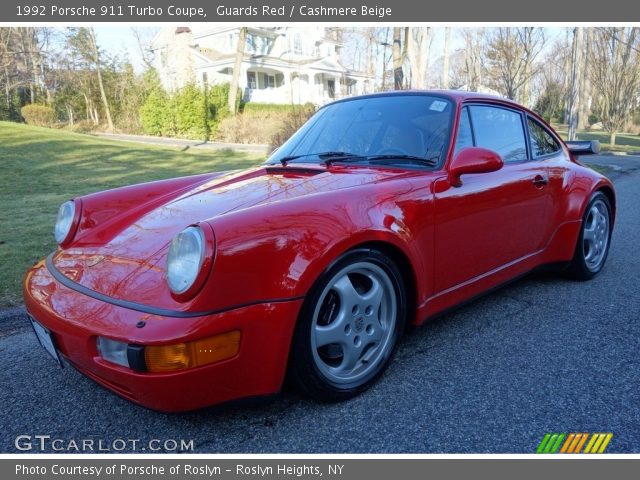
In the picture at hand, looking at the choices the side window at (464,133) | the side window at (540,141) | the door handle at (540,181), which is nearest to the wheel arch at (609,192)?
the side window at (540,141)

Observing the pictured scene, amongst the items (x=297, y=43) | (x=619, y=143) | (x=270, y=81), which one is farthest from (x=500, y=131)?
(x=297, y=43)

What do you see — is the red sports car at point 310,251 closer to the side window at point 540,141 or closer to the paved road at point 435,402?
the side window at point 540,141

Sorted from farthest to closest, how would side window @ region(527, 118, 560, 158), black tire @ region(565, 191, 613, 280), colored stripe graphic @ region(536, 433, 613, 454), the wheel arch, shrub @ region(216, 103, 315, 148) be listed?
shrub @ region(216, 103, 315, 148)
the wheel arch
black tire @ region(565, 191, 613, 280)
side window @ region(527, 118, 560, 158)
colored stripe graphic @ region(536, 433, 613, 454)

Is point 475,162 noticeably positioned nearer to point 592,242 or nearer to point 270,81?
Result: point 592,242

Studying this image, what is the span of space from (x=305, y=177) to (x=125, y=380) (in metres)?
1.33

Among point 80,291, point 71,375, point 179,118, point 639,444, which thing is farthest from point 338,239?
point 179,118

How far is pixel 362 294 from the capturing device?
89.0 inches

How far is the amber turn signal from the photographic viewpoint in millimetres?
1685

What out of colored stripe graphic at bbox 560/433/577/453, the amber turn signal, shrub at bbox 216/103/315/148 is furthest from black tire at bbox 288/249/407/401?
shrub at bbox 216/103/315/148

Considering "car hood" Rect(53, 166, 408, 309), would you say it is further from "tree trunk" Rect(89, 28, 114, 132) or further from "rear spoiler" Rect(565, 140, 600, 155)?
"tree trunk" Rect(89, 28, 114, 132)

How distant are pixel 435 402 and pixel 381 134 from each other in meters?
1.56

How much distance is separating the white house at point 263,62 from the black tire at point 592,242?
1204 inches

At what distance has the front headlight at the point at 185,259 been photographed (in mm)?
1740

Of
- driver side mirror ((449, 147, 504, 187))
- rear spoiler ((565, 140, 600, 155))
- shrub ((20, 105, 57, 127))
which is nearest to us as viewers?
driver side mirror ((449, 147, 504, 187))
